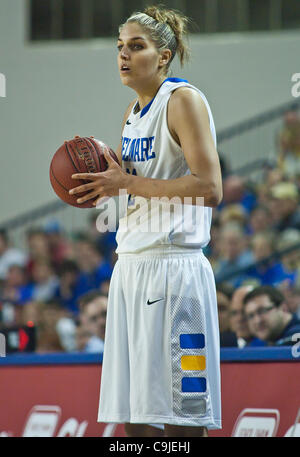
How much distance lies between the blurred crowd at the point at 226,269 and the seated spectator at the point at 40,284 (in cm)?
1

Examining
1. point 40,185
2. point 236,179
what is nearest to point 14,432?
point 236,179

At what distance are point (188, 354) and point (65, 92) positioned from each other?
8.80 meters

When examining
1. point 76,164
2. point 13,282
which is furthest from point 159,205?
point 13,282

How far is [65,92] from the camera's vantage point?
36.5 feet

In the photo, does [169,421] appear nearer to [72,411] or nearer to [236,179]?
[72,411]

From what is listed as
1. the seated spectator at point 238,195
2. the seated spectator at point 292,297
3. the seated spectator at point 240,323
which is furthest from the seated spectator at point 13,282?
the seated spectator at point 240,323

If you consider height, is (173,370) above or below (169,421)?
above

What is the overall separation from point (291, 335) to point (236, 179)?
4.98m

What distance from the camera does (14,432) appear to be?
4.25 m

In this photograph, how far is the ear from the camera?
2.95 m

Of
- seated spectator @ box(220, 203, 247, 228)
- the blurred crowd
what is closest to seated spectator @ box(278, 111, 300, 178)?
the blurred crowd

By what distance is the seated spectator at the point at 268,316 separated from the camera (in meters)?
4.24

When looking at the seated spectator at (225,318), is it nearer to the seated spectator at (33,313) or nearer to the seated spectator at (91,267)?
the seated spectator at (33,313)
